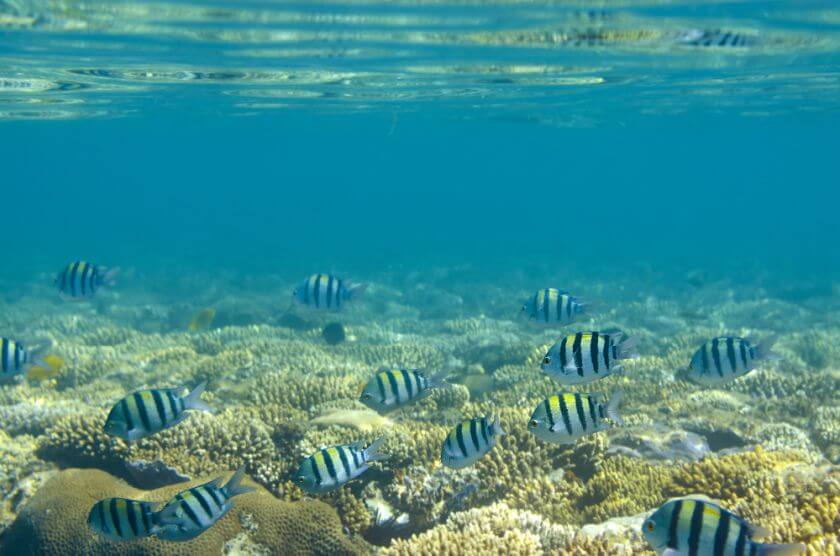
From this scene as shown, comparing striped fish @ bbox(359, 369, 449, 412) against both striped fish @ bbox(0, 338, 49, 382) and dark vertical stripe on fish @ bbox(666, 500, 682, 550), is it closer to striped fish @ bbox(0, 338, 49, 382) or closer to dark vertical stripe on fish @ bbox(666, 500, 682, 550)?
dark vertical stripe on fish @ bbox(666, 500, 682, 550)

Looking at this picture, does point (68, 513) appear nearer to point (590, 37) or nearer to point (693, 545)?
point (693, 545)

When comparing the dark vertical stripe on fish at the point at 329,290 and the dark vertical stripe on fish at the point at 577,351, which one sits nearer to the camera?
the dark vertical stripe on fish at the point at 577,351

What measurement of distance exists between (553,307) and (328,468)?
9.79ft

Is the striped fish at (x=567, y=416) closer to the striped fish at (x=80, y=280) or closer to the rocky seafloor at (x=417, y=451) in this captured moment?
the rocky seafloor at (x=417, y=451)

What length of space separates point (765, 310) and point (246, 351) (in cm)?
1882

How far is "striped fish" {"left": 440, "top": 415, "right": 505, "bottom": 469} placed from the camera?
4.93m

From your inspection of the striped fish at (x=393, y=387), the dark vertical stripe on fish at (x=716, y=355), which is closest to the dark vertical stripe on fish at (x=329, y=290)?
the striped fish at (x=393, y=387)

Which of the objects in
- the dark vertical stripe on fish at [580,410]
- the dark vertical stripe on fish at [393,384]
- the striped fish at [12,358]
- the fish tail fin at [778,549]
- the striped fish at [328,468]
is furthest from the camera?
the striped fish at [12,358]

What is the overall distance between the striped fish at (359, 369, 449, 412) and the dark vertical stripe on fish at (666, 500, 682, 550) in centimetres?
280

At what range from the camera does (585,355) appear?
4.79 meters

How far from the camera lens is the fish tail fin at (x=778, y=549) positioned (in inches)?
119

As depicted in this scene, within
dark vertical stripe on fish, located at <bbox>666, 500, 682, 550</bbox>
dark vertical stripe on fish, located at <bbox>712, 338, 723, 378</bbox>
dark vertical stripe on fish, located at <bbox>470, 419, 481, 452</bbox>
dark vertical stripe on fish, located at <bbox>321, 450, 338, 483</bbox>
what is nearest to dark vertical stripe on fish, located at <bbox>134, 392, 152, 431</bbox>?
dark vertical stripe on fish, located at <bbox>321, 450, 338, 483</bbox>

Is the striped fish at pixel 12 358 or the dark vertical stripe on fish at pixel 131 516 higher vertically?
the striped fish at pixel 12 358

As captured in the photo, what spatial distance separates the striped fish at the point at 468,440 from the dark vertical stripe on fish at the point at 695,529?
1989mm
